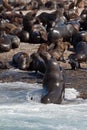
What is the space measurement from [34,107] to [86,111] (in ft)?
3.39

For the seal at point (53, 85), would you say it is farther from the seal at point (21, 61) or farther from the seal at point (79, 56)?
the seal at point (21, 61)

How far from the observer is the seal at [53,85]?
10250 millimetres

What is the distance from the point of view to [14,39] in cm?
1717

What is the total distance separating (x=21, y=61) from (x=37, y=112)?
533 cm

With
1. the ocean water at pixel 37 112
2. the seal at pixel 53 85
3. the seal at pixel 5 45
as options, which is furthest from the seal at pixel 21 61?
the seal at pixel 53 85

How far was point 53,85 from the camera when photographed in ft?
34.6

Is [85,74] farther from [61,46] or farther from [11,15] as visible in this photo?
[11,15]

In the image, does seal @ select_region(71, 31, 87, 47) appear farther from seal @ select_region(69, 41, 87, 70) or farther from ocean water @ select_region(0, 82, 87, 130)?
ocean water @ select_region(0, 82, 87, 130)

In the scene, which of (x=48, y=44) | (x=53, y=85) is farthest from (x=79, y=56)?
(x=53, y=85)

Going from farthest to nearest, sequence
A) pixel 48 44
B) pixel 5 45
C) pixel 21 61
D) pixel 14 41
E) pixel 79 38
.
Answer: pixel 48 44 < pixel 79 38 < pixel 14 41 < pixel 5 45 < pixel 21 61

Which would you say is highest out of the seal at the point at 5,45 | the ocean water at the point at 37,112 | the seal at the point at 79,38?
the seal at the point at 79,38

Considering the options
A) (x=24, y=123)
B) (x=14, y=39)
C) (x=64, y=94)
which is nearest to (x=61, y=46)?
(x=14, y=39)

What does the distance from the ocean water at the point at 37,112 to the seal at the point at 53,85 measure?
132mm

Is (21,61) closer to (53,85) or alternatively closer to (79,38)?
(79,38)
